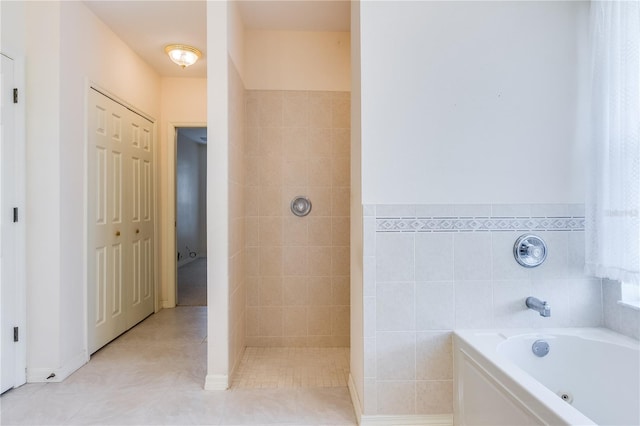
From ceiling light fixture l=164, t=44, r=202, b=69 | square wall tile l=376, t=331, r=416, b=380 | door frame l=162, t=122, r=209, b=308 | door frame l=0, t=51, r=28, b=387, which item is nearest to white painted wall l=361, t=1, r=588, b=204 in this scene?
square wall tile l=376, t=331, r=416, b=380

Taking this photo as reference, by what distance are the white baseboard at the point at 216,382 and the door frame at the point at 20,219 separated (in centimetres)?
114

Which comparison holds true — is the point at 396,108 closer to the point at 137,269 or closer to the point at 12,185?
the point at 12,185

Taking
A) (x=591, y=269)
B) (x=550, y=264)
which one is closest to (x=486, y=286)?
(x=550, y=264)

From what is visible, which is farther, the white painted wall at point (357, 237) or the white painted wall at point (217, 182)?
the white painted wall at point (217, 182)

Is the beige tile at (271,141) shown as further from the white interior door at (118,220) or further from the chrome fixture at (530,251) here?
the chrome fixture at (530,251)

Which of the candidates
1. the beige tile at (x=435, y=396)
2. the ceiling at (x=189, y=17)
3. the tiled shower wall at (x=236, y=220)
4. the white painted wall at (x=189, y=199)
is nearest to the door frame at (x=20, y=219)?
the ceiling at (x=189, y=17)

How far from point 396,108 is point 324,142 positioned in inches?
42.4

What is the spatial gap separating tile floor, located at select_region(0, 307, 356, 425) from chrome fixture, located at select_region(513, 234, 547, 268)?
3.95 feet

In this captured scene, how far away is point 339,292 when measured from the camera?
2.72m

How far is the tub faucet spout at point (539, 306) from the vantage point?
1599mm

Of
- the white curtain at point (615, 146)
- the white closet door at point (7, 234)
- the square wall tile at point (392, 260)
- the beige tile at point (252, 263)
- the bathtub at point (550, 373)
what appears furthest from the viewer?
the beige tile at point (252, 263)

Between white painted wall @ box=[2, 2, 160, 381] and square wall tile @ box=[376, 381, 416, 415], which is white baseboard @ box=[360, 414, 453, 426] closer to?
square wall tile @ box=[376, 381, 416, 415]

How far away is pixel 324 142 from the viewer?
8.96ft

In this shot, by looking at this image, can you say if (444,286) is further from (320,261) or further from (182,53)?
(182,53)
